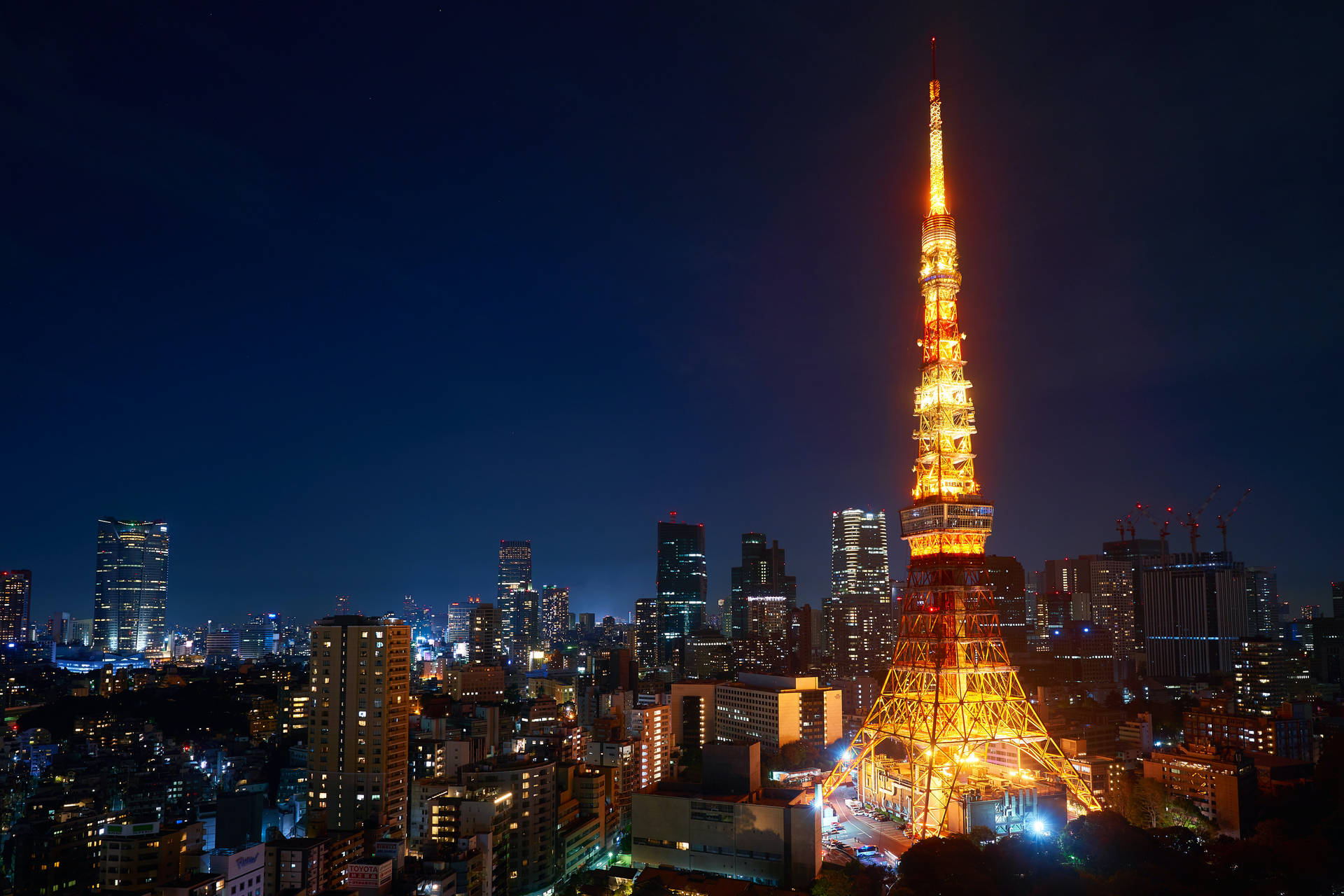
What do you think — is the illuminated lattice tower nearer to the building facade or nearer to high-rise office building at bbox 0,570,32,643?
the building facade

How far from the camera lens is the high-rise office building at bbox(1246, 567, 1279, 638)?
3794 inches

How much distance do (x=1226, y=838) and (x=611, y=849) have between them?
21.1 meters

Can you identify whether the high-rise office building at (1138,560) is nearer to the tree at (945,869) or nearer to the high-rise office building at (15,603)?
Answer: the tree at (945,869)

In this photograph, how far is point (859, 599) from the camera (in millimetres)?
109438

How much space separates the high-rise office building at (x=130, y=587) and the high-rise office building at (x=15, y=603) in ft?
43.0

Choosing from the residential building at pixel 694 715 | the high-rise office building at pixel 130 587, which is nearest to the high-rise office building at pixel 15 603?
the high-rise office building at pixel 130 587

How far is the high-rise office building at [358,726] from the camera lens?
3503cm

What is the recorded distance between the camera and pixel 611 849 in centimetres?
3556

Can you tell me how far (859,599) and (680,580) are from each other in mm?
32325

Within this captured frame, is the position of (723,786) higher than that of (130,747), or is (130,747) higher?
(723,786)

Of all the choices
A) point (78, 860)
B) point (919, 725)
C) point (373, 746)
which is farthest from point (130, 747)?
point (919, 725)

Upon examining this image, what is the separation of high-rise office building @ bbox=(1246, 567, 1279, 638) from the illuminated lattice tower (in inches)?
2947

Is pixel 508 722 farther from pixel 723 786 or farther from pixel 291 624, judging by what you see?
pixel 291 624

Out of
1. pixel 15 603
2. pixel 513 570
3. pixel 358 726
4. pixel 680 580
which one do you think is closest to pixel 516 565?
pixel 513 570
